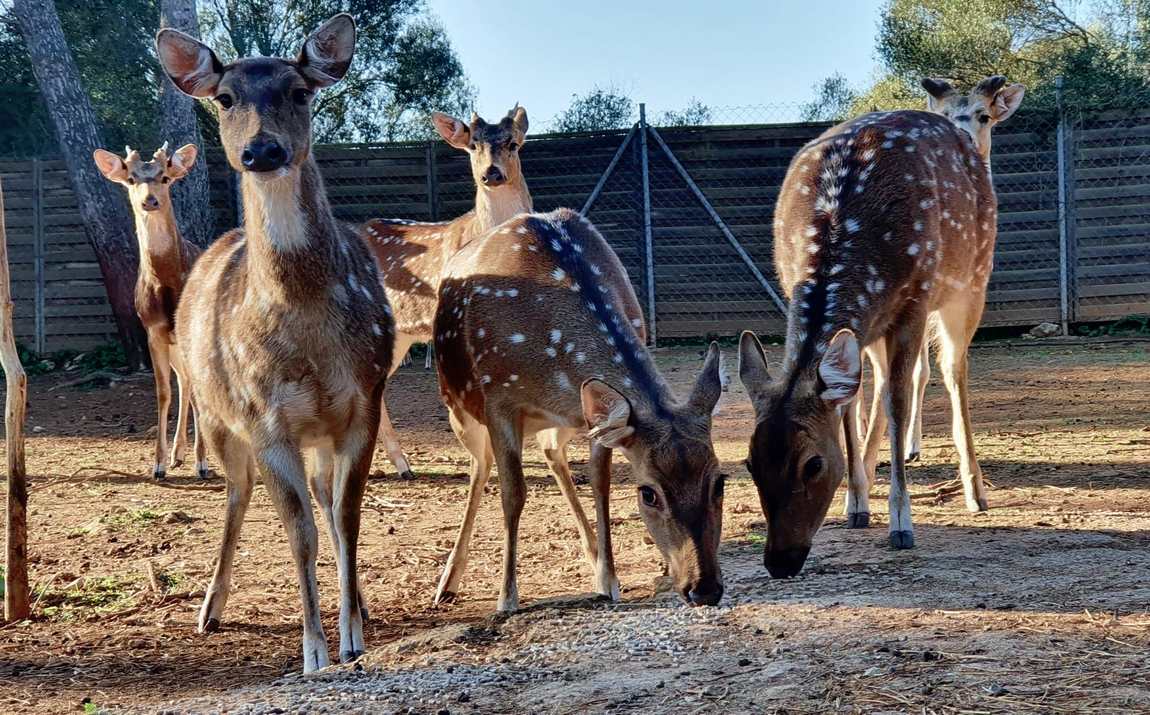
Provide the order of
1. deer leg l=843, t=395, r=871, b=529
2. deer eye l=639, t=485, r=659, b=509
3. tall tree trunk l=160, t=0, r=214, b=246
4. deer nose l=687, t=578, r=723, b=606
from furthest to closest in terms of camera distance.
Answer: tall tree trunk l=160, t=0, r=214, b=246, deer leg l=843, t=395, r=871, b=529, deer eye l=639, t=485, r=659, b=509, deer nose l=687, t=578, r=723, b=606

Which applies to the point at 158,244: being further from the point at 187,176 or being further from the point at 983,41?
the point at 983,41

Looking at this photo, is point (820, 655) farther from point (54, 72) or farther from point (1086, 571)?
point (54, 72)

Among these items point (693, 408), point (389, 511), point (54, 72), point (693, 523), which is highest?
point (54, 72)

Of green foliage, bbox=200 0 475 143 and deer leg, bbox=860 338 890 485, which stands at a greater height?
green foliage, bbox=200 0 475 143

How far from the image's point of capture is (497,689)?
3.89 metres

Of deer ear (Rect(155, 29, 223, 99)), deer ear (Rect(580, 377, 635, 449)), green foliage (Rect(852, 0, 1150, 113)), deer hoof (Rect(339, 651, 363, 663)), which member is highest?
green foliage (Rect(852, 0, 1150, 113))

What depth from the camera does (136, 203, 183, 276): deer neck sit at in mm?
10055

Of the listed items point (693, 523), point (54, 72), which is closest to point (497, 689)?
point (693, 523)

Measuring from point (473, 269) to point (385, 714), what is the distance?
263 centimetres

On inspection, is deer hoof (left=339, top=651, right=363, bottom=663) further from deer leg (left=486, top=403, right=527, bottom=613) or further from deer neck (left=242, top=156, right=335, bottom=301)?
deer neck (left=242, top=156, right=335, bottom=301)

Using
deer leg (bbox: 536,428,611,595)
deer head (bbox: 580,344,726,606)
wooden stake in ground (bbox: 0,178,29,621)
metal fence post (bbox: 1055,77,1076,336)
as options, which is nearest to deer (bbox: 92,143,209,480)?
wooden stake in ground (bbox: 0,178,29,621)

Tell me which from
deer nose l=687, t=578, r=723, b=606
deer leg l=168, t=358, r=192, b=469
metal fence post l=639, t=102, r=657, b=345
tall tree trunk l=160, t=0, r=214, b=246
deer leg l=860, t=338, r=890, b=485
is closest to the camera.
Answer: deer nose l=687, t=578, r=723, b=606

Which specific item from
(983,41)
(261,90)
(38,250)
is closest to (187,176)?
(38,250)

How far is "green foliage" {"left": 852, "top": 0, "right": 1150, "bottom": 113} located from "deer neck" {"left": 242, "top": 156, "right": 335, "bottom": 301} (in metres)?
17.4
